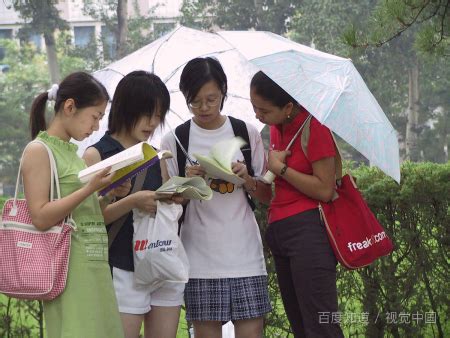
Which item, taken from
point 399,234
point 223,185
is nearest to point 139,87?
point 223,185

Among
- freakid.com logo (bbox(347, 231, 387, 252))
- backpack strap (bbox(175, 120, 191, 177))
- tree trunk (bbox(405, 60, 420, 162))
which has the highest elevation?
backpack strap (bbox(175, 120, 191, 177))

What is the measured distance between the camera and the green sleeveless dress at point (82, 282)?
2.50m

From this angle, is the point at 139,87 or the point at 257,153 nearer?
the point at 139,87

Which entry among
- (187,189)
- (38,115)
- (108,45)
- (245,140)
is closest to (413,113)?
(108,45)

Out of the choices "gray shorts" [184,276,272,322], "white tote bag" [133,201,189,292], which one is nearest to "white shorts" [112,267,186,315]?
"white tote bag" [133,201,189,292]

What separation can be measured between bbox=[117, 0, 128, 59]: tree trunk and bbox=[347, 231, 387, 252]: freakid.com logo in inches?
1040

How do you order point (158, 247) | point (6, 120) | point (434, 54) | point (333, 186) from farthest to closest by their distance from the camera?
1. point (6, 120)
2. point (434, 54)
3. point (333, 186)
4. point (158, 247)

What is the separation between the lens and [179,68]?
131 inches

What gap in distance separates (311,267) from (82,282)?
2.61 feet

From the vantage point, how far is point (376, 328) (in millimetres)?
4215

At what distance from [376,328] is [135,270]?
6.05ft

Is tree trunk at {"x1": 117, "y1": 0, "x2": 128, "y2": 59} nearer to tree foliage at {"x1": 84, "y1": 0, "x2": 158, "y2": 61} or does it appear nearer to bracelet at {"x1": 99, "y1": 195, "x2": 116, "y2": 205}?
tree foliage at {"x1": 84, "y1": 0, "x2": 158, "y2": 61}

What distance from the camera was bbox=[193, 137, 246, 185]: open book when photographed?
2758mm

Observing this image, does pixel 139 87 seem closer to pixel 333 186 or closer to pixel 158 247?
pixel 158 247
